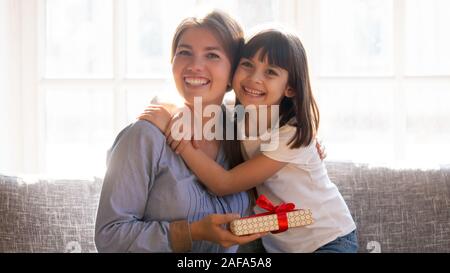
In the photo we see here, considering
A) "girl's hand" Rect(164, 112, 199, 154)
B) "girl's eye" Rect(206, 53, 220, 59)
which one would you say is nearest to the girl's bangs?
"girl's eye" Rect(206, 53, 220, 59)

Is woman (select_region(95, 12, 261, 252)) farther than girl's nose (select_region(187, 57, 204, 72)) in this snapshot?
No

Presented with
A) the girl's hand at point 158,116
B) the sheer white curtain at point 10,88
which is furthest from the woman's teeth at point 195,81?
the sheer white curtain at point 10,88

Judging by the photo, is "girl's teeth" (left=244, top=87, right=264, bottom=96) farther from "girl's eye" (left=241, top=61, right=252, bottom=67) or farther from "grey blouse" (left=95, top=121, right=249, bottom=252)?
"grey blouse" (left=95, top=121, right=249, bottom=252)

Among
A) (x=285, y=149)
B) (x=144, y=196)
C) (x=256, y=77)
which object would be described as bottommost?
(x=144, y=196)

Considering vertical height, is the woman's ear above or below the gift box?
above

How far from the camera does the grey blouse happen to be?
69.4 inches

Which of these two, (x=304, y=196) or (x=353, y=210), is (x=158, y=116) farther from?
(x=353, y=210)

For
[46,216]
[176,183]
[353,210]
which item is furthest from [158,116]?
[353,210]

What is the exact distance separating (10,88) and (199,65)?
125 centimetres

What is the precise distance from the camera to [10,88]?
2.81 meters

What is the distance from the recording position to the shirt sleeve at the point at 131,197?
5.77 ft

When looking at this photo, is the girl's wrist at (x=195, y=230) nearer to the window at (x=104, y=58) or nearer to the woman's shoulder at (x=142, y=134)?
the woman's shoulder at (x=142, y=134)

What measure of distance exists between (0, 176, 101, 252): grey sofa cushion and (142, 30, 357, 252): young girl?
475 mm
